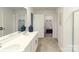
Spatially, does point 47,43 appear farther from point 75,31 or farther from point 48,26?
point 75,31

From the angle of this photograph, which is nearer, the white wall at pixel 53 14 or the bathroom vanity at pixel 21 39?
the bathroom vanity at pixel 21 39

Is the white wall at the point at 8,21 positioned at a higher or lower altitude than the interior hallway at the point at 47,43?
higher

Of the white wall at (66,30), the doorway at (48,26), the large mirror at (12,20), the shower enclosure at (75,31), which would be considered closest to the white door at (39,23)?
the doorway at (48,26)

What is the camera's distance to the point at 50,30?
2.33 metres

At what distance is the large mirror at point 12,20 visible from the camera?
2.08 meters

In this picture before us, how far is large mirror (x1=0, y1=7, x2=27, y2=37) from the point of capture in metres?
2.08

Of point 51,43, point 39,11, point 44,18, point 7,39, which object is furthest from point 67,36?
point 7,39

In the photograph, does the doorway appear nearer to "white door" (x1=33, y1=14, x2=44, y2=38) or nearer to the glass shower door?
"white door" (x1=33, y1=14, x2=44, y2=38)

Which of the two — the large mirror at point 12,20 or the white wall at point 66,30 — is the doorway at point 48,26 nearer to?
the white wall at point 66,30

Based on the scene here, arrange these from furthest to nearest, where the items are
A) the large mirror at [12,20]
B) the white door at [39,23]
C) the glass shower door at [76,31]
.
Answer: the white door at [39,23] → the glass shower door at [76,31] → the large mirror at [12,20]

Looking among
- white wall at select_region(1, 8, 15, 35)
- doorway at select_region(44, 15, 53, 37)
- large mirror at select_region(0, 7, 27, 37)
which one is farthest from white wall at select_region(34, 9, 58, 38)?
white wall at select_region(1, 8, 15, 35)

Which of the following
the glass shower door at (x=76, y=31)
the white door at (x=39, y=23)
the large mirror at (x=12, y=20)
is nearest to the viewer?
the large mirror at (x=12, y=20)
